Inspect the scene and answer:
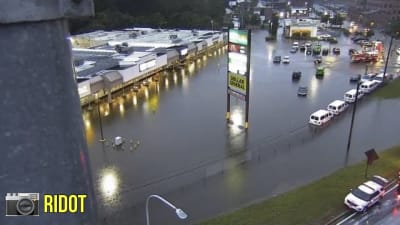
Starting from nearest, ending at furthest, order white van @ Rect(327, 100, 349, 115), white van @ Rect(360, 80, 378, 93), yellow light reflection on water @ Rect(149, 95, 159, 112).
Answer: white van @ Rect(327, 100, 349, 115), yellow light reflection on water @ Rect(149, 95, 159, 112), white van @ Rect(360, 80, 378, 93)

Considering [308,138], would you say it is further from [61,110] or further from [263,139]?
[61,110]

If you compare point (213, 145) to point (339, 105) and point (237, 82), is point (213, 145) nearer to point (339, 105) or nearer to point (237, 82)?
point (237, 82)

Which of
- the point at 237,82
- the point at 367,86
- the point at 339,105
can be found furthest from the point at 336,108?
the point at 237,82

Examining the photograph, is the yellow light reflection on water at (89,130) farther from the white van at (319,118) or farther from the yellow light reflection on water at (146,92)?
the white van at (319,118)

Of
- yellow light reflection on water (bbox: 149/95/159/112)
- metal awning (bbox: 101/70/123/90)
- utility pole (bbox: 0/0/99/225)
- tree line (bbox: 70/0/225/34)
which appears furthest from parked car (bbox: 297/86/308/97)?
tree line (bbox: 70/0/225/34)

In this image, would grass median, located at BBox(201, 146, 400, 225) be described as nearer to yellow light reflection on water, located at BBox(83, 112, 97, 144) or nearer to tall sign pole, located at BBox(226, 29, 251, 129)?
tall sign pole, located at BBox(226, 29, 251, 129)

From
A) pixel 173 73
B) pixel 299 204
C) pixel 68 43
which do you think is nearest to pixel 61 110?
pixel 68 43
